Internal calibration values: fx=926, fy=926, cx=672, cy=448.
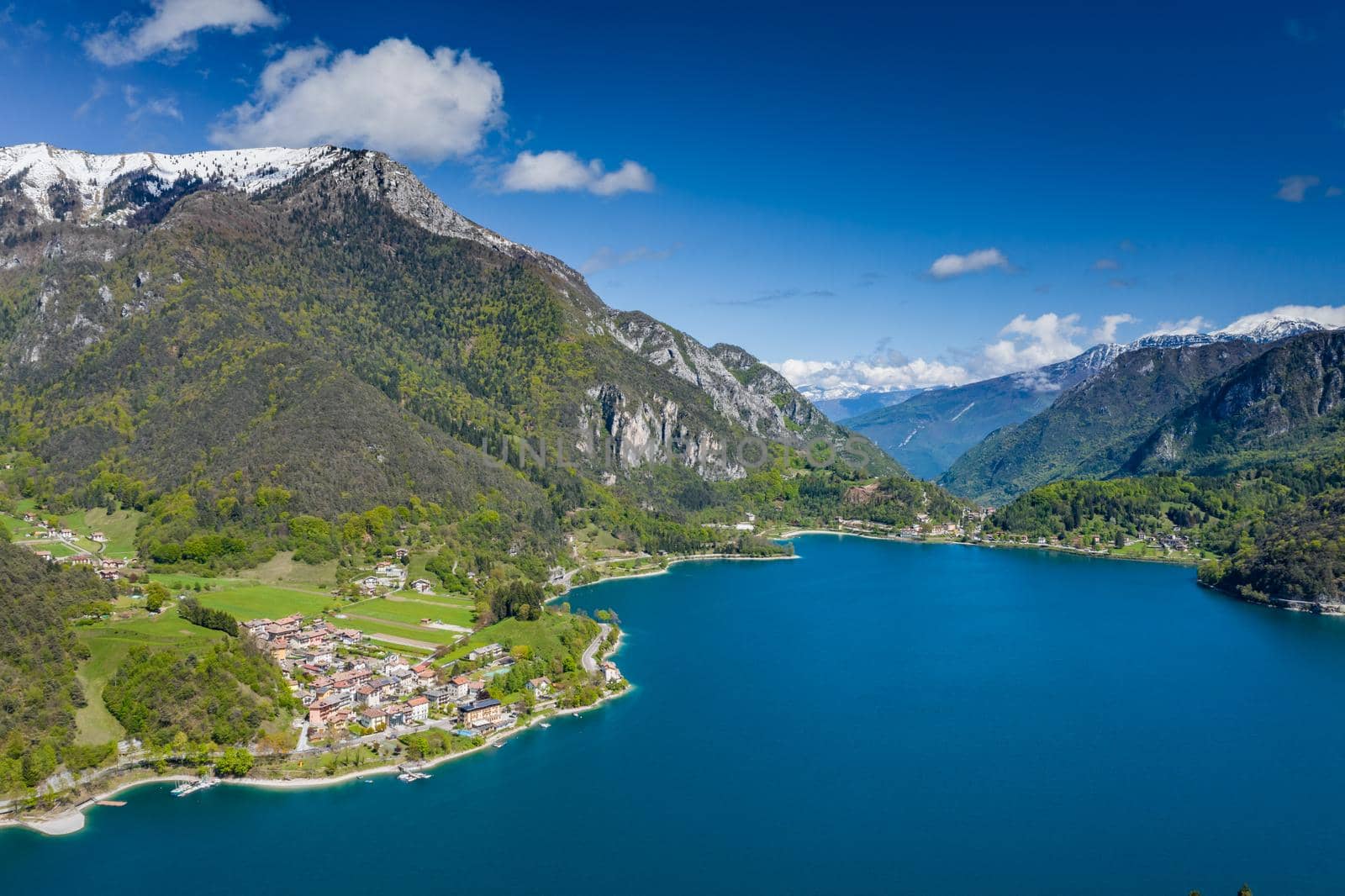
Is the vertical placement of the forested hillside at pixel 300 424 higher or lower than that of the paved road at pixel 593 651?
higher

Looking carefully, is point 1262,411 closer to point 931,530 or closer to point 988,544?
point 988,544

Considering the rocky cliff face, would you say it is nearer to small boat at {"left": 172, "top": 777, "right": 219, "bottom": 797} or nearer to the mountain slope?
the mountain slope

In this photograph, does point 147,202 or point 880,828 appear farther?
point 147,202

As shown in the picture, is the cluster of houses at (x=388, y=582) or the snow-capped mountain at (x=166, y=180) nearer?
the cluster of houses at (x=388, y=582)

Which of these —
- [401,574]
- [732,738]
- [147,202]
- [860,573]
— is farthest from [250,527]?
[147,202]

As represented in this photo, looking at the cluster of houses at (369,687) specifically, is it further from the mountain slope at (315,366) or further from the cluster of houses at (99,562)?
the mountain slope at (315,366)

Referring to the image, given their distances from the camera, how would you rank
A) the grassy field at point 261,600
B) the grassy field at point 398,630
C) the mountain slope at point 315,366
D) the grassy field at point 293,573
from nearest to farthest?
1. the grassy field at point 398,630
2. the grassy field at point 261,600
3. the grassy field at point 293,573
4. the mountain slope at point 315,366

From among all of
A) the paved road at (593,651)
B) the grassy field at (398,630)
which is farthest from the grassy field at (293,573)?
the paved road at (593,651)

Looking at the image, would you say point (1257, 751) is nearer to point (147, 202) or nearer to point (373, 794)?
point (373, 794)
